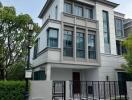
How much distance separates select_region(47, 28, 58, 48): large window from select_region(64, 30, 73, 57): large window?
107 centimetres

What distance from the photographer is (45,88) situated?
12.3 m

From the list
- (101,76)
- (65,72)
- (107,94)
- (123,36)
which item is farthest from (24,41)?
(123,36)

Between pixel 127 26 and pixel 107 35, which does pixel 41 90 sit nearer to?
pixel 107 35

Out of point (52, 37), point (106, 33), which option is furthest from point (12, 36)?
point (106, 33)

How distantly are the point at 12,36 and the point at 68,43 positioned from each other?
18.8ft

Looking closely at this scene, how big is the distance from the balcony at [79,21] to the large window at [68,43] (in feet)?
4.03

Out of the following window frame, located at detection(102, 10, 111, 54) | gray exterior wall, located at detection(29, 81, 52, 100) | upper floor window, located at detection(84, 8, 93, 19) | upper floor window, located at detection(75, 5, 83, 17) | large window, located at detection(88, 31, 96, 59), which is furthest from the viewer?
upper floor window, located at detection(84, 8, 93, 19)

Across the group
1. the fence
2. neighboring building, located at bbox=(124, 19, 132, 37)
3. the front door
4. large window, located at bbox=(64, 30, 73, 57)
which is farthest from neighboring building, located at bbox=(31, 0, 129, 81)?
neighboring building, located at bbox=(124, 19, 132, 37)

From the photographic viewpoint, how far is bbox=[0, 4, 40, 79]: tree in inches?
666

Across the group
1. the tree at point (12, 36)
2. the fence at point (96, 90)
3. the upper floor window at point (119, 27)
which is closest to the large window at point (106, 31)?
the upper floor window at point (119, 27)

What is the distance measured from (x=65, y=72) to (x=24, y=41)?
5.79 metres

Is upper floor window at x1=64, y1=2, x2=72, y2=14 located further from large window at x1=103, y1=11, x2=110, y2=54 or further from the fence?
the fence

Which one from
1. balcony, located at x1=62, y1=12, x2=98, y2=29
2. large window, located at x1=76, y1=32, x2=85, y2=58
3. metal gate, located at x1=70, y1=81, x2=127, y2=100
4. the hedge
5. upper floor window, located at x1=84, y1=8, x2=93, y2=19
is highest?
upper floor window, located at x1=84, y1=8, x2=93, y2=19

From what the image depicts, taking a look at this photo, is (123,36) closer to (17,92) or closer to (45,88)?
(45,88)
